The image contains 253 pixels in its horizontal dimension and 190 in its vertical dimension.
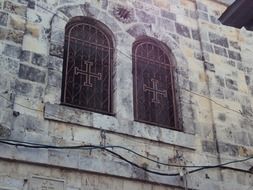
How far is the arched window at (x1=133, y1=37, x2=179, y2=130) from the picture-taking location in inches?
316

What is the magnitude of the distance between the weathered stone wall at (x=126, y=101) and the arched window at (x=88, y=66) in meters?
0.15

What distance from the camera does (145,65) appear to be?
8.48 metres

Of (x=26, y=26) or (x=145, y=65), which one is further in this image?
(x=145, y=65)

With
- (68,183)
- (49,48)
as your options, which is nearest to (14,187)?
(68,183)

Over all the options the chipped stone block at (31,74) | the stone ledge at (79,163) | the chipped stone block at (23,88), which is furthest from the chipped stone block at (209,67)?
the chipped stone block at (23,88)

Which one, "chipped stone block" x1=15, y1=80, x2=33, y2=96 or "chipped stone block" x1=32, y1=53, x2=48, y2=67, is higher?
"chipped stone block" x1=32, y1=53, x2=48, y2=67

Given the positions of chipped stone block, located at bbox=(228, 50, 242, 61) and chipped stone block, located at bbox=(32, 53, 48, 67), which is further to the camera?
chipped stone block, located at bbox=(228, 50, 242, 61)

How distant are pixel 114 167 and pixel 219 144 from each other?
2057 mm

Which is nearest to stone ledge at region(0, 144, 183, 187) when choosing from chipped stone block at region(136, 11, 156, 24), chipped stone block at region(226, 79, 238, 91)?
chipped stone block at region(226, 79, 238, 91)

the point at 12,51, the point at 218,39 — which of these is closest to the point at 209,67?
the point at 218,39

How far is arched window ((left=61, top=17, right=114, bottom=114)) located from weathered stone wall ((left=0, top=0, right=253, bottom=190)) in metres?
0.15

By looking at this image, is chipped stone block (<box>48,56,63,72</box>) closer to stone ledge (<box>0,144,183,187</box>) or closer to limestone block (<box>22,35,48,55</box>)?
limestone block (<box>22,35,48,55</box>)

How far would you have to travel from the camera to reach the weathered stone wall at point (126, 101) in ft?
22.2

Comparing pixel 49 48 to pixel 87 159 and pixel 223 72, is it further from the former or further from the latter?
pixel 223 72
